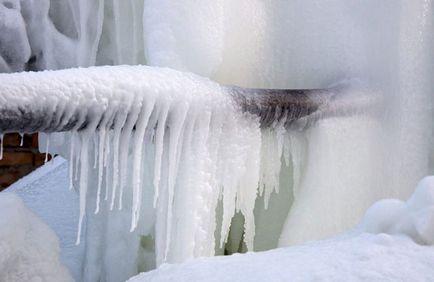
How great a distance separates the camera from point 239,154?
3.77 feet

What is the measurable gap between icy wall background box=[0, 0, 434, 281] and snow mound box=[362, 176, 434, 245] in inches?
15.8

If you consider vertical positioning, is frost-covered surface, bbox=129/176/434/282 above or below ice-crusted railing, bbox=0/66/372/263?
below

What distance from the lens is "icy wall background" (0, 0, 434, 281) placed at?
4.46 ft

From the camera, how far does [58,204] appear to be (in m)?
1.76

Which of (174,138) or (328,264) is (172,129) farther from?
(328,264)

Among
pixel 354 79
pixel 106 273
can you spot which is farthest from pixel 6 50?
pixel 354 79

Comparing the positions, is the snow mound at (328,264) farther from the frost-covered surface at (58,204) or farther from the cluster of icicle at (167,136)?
the frost-covered surface at (58,204)

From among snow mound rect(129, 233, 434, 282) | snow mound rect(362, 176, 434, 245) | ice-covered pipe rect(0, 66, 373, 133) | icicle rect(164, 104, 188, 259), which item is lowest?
snow mound rect(129, 233, 434, 282)

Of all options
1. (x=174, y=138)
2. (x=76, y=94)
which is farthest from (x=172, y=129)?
(x=76, y=94)

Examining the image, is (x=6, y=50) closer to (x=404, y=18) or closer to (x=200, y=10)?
(x=200, y=10)

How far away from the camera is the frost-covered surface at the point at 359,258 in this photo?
2.33ft

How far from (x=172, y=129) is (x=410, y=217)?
0.42m

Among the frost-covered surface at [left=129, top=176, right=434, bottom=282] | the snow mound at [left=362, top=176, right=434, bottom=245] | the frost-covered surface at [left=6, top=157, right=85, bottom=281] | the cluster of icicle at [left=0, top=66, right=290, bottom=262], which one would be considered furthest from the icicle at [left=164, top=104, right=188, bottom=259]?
the frost-covered surface at [left=6, top=157, right=85, bottom=281]

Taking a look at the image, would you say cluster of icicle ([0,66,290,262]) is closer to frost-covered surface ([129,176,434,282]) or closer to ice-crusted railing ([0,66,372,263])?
ice-crusted railing ([0,66,372,263])
